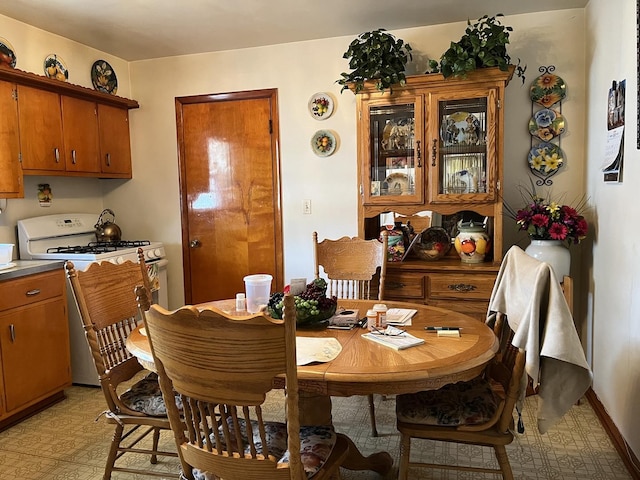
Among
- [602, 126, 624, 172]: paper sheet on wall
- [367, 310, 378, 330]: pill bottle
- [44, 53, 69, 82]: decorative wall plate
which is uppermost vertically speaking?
[44, 53, 69, 82]: decorative wall plate

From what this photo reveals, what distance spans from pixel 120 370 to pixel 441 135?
222 centimetres

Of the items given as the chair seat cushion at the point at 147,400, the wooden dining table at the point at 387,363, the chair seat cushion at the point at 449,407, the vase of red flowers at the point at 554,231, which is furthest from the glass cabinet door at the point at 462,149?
the chair seat cushion at the point at 147,400

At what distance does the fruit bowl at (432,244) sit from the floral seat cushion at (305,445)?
179 cm

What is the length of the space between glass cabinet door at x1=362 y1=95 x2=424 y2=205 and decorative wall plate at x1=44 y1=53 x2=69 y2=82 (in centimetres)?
215

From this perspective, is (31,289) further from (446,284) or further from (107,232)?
(446,284)

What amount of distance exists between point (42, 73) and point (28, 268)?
1404 mm

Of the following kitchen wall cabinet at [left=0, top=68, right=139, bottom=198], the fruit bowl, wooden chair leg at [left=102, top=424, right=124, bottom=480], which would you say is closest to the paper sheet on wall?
the fruit bowl

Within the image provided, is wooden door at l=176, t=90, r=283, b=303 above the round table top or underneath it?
above

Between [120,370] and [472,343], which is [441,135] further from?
[120,370]

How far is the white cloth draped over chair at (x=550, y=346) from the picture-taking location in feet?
5.04

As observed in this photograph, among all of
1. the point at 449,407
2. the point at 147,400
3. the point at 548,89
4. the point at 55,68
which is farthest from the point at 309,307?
the point at 55,68

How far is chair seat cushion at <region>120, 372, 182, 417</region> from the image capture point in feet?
6.20

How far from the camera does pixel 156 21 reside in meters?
3.14

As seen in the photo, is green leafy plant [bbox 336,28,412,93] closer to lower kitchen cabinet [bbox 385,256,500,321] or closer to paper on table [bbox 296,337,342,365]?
lower kitchen cabinet [bbox 385,256,500,321]
